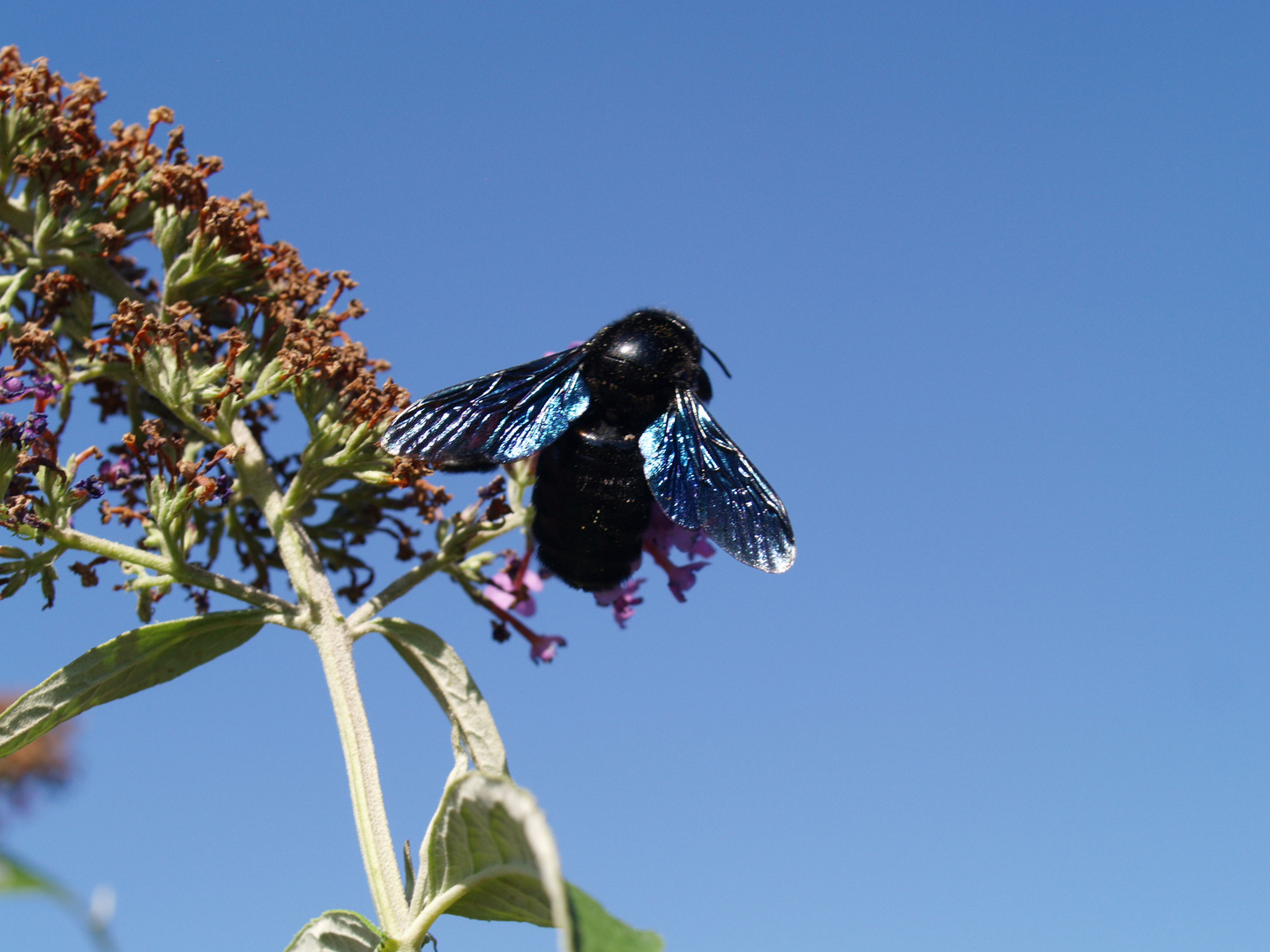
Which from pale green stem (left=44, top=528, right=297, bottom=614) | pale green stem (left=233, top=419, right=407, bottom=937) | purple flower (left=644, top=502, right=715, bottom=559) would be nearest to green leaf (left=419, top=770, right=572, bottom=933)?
pale green stem (left=233, top=419, right=407, bottom=937)

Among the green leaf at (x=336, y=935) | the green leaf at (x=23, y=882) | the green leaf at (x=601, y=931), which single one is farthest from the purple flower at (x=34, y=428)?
the green leaf at (x=23, y=882)

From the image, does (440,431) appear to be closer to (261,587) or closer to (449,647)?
(449,647)

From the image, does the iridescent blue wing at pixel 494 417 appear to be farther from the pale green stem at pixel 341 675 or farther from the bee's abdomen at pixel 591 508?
the pale green stem at pixel 341 675

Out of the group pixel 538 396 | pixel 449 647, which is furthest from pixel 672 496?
pixel 449 647

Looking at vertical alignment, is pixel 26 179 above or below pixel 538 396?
above

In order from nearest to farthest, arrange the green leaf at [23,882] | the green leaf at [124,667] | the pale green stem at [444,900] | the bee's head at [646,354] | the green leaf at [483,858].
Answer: the green leaf at [23,882] → the green leaf at [483,858] → the pale green stem at [444,900] → the green leaf at [124,667] → the bee's head at [646,354]

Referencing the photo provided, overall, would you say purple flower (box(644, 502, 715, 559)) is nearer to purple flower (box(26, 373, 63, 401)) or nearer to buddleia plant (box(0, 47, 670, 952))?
buddleia plant (box(0, 47, 670, 952))
